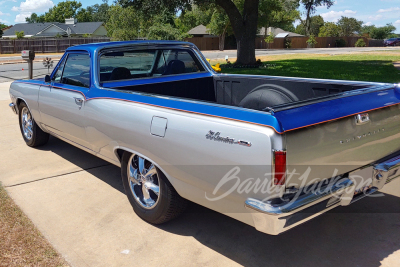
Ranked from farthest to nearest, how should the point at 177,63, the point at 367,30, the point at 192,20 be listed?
the point at 367,30 < the point at 192,20 < the point at 177,63

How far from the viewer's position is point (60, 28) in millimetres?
71812

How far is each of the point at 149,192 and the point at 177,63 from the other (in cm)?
208

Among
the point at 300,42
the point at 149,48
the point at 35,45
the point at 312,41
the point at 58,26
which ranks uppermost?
the point at 58,26

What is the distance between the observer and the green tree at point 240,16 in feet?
64.1

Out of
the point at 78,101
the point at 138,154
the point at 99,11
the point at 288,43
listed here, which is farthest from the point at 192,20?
the point at 99,11

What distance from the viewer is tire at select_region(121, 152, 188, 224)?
3.50 m

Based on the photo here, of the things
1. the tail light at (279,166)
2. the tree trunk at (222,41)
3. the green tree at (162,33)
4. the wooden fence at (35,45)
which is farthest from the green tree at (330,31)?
the tail light at (279,166)

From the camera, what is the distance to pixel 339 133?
287 centimetres

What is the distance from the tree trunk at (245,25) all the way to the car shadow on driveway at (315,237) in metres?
16.4

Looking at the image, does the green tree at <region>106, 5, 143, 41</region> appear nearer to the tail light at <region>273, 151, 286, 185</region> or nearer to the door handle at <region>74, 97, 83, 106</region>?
the door handle at <region>74, 97, 83, 106</region>

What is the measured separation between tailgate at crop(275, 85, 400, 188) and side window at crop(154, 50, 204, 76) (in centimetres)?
265

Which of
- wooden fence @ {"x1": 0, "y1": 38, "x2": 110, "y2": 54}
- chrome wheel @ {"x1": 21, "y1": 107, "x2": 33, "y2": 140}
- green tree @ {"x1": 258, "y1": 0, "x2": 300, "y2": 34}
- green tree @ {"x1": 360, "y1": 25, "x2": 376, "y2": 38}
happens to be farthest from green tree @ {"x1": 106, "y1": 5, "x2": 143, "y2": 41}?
green tree @ {"x1": 360, "y1": 25, "x2": 376, "y2": 38}

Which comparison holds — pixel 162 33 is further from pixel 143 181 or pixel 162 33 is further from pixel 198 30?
pixel 143 181

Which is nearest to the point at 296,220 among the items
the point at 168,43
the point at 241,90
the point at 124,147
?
the point at 124,147
